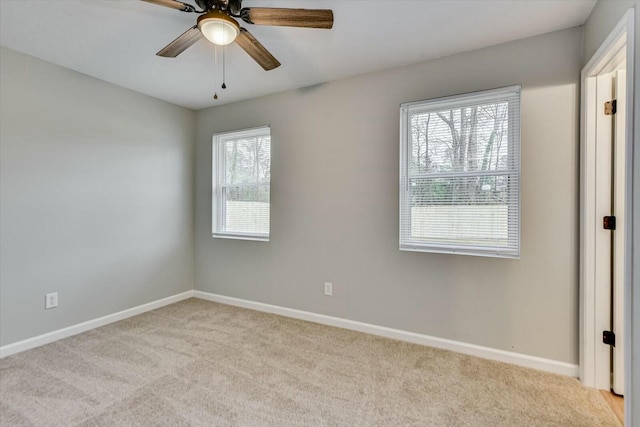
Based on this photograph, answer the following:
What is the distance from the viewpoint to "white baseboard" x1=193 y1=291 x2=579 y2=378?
2205mm

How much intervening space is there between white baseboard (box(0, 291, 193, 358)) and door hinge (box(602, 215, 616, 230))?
13.7 feet

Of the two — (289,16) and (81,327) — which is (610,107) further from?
(81,327)

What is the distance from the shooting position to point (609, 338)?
1.95m

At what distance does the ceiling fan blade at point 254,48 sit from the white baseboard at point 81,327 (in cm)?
290

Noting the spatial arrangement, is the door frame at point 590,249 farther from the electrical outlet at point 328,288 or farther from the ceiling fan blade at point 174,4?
the ceiling fan blade at point 174,4

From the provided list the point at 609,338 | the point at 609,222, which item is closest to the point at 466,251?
the point at 609,222

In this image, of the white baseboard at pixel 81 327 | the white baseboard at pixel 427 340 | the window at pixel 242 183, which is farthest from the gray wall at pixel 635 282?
the white baseboard at pixel 81 327

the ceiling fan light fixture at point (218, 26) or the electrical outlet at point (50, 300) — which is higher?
the ceiling fan light fixture at point (218, 26)

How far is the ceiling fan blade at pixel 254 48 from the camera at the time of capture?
69.7 inches

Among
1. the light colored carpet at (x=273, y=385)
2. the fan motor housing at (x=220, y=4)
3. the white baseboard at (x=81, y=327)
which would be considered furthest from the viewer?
the white baseboard at (x=81, y=327)

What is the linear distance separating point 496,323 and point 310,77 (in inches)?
106

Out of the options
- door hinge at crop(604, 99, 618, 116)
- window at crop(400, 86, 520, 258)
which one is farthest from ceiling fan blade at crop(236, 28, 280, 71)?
door hinge at crop(604, 99, 618, 116)

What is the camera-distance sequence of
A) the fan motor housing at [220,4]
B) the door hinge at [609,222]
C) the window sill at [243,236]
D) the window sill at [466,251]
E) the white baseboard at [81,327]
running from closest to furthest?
the fan motor housing at [220,4] → the door hinge at [609,222] → the window sill at [466,251] → the white baseboard at [81,327] → the window sill at [243,236]

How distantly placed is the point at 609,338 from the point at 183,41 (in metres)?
3.26
